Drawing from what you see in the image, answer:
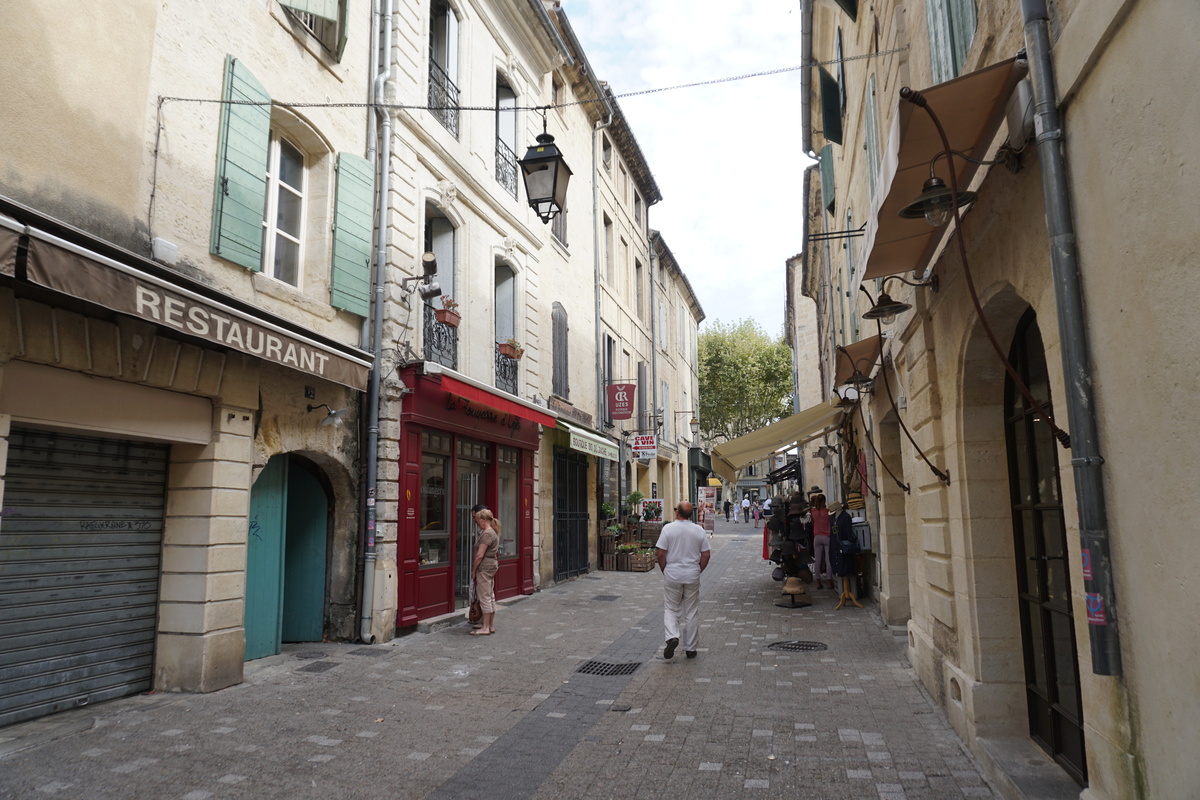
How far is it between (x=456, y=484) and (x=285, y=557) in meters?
2.64

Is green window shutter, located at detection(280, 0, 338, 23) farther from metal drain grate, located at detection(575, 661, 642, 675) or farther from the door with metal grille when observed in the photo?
the door with metal grille

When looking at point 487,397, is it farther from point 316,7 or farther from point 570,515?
point 570,515

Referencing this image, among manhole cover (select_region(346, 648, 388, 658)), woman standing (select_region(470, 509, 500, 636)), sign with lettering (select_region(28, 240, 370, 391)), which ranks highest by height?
sign with lettering (select_region(28, 240, 370, 391))

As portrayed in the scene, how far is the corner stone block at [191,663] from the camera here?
6098mm

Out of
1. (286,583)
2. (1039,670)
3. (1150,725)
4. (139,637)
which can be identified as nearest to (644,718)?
(1039,670)

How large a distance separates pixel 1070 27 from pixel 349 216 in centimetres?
712

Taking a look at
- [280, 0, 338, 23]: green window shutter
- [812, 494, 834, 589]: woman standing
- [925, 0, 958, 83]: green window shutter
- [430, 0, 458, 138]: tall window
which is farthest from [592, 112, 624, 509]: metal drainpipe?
[925, 0, 958, 83]: green window shutter

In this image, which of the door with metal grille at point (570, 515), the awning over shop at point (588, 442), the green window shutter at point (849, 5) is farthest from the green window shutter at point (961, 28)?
the door with metal grille at point (570, 515)

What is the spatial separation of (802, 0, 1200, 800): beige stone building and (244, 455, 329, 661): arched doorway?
19.1 ft

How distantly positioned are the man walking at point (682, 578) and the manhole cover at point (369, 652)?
284 cm

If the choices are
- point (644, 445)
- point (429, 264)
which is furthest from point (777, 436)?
point (644, 445)

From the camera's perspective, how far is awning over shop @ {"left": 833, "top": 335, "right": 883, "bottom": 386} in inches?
307

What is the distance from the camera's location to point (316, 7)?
787cm

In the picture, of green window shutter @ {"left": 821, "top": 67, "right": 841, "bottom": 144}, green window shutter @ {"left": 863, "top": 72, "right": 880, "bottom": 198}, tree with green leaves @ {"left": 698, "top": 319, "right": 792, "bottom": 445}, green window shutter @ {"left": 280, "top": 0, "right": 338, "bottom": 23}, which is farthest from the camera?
tree with green leaves @ {"left": 698, "top": 319, "right": 792, "bottom": 445}
